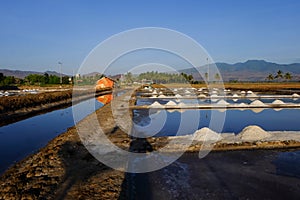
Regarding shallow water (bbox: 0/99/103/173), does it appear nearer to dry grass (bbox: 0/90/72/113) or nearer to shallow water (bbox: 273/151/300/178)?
dry grass (bbox: 0/90/72/113)

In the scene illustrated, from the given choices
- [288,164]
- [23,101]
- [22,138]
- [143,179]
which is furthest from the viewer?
[23,101]

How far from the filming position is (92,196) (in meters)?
3.66

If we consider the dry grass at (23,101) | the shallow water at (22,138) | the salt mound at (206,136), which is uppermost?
the salt mound at (206,136)

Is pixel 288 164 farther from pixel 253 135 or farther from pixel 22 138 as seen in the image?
pixel 22 138

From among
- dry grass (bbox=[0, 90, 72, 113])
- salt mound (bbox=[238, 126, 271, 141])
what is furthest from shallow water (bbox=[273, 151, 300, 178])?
dry grass (bbox=[0, 90, 72, 113])

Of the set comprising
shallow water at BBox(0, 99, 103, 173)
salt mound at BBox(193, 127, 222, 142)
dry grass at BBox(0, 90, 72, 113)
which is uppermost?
salt mound at BBox(193, 127, 222, 142)

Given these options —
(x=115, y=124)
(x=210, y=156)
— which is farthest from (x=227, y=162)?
(x=115, y=124)

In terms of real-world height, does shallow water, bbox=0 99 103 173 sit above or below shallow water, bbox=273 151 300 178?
below

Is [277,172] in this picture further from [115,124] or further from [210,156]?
[115,124]

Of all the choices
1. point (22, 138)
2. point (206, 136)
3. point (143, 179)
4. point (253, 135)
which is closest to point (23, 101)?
point (22, 138)

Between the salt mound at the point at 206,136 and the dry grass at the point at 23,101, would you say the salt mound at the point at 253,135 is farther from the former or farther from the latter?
the dry grass at the point at 23,101

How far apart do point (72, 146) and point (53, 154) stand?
34.4 inches

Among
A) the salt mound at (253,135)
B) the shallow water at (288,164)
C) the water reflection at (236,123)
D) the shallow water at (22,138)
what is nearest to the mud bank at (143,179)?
the shallow water at (288,164)

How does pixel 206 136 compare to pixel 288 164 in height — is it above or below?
above
